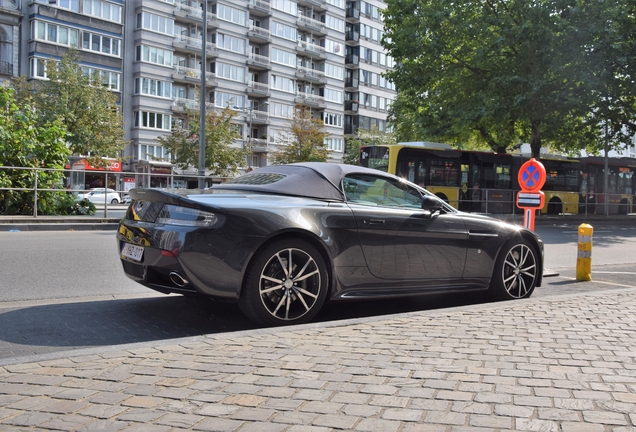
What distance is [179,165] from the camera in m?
43.7

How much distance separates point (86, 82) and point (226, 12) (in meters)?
22.9

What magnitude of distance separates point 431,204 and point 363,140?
63.3m

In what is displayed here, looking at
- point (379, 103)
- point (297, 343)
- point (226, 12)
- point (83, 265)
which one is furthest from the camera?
point (379, 103)

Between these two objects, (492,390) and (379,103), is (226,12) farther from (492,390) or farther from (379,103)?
(492,390)

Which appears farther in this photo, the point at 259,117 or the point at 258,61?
the point at 259,117

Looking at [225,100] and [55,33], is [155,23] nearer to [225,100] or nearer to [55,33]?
[55,33]

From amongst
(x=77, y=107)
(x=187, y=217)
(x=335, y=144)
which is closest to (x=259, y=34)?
(x=335, y=144)

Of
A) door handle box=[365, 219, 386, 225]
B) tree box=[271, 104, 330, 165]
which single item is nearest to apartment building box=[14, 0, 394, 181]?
tree box=[271, 104, 330, 165]

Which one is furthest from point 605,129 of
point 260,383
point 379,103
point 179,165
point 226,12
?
point 379,103

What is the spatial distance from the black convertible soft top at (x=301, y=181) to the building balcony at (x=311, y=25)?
63.3 m

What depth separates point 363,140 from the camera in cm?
6888

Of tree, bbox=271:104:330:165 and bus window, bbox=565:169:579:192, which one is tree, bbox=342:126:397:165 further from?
bus window, bbox=565:169:579:192

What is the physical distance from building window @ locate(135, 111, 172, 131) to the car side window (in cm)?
4868

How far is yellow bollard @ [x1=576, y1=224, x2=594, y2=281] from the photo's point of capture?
861cm
